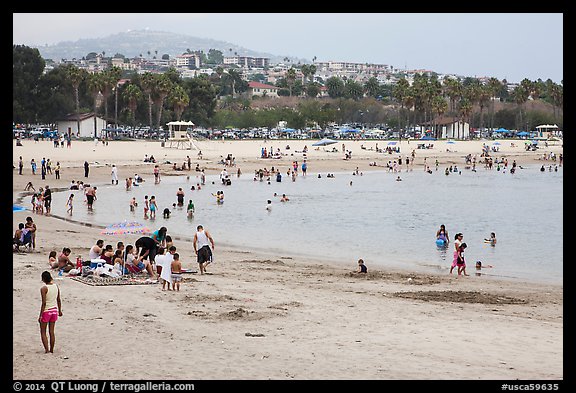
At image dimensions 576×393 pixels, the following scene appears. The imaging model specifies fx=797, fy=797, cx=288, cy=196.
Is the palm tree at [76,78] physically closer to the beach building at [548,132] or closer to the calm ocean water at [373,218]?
the calm ocean water at [373,218]

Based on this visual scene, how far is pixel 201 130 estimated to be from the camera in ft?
337

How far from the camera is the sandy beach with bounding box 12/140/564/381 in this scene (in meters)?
8.74

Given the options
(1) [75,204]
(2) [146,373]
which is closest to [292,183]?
(1) [75,204]

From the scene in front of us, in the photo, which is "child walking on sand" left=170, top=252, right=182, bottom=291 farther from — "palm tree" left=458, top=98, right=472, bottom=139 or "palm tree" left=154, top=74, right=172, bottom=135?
"palm tree" left=458, top=98, right=472, bottom=139

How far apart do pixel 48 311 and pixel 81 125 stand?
82741mm

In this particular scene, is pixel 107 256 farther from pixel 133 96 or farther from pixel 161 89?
pixel 133 96

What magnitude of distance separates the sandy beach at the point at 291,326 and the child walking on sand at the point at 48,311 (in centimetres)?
17

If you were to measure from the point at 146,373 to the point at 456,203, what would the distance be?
35951mm

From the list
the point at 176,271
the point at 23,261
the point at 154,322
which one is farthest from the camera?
the point at 23,261

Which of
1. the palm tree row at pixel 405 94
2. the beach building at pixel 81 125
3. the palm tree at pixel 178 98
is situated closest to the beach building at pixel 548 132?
the palm tree row at pixel 405 94

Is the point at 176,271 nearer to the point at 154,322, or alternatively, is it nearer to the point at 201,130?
the point at 154,322

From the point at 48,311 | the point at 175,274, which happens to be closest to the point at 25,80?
the point at 175,274

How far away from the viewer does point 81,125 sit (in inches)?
3504
